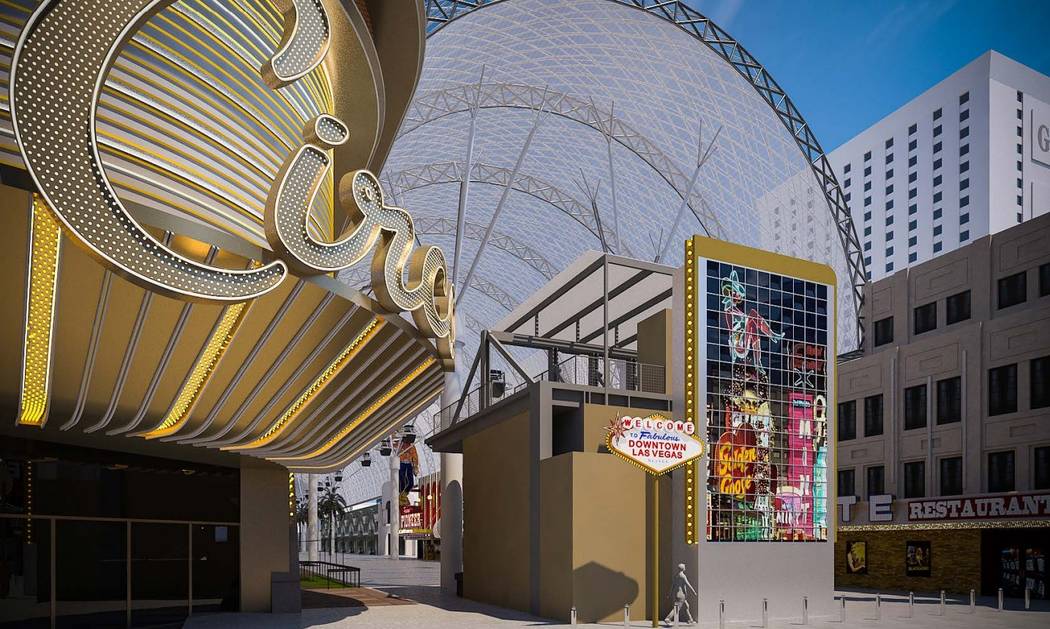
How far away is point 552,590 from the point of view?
90.6 ft

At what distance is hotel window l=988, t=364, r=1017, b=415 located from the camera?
39656 millimetres

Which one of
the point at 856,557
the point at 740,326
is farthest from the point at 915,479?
the point at 740,326

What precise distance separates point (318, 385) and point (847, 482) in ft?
122

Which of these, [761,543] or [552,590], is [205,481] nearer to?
[552,590]

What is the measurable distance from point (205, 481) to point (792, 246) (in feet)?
154

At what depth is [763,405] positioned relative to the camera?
29.2 meters

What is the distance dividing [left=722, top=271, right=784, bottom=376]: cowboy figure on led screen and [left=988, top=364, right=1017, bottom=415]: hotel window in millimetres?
16740

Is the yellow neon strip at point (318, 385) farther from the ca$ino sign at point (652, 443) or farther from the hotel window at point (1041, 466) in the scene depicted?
the hotel window at point (1041, 466)

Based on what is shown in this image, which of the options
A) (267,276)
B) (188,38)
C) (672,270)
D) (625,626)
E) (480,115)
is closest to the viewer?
(267,276)

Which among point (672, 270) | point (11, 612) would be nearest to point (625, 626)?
point (672, 270)

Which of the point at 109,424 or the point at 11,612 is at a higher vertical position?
the point at 109,424

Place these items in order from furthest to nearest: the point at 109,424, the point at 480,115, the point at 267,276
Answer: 1. the point at 480,115
2. the point at 109,424
3. the point at 267,276

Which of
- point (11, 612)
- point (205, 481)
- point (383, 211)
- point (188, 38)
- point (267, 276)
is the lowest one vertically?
point (11, 612)

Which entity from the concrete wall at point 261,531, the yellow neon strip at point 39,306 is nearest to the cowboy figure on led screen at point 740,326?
the concrete wall at point 261,531
